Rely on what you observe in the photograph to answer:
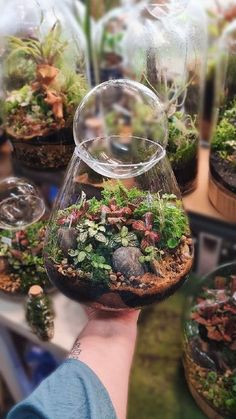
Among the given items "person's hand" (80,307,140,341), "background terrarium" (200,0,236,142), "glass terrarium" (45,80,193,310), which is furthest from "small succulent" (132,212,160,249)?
"background terrarium" (200,0,236,142)

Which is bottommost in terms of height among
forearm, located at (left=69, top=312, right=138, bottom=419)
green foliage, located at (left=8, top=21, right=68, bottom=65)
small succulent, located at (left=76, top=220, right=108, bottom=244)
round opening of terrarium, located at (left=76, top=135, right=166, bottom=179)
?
forearm, located at (left=69, top=312, right=138, bottom=419)

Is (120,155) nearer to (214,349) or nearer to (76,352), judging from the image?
(76,352)

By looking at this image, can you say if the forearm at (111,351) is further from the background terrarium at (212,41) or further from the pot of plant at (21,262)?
the background terrarium at (212,41)

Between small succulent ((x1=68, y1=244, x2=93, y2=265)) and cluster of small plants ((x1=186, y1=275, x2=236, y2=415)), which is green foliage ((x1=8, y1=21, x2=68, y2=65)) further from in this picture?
cluster of small plants ((x1=186, y1=275, x2=236, y2=415))

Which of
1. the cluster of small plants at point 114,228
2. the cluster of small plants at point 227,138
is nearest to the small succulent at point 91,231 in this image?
the cluster of small plants at point 114,228

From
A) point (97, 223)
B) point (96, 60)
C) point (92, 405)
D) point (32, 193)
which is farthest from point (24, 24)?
point (92, 405)

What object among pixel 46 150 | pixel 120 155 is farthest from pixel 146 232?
pixel 46 150

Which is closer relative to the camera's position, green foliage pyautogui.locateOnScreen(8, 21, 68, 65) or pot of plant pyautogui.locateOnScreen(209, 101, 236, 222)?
pot of plant pyautogui.locateOnScreen(209, 101, 236, 222)
